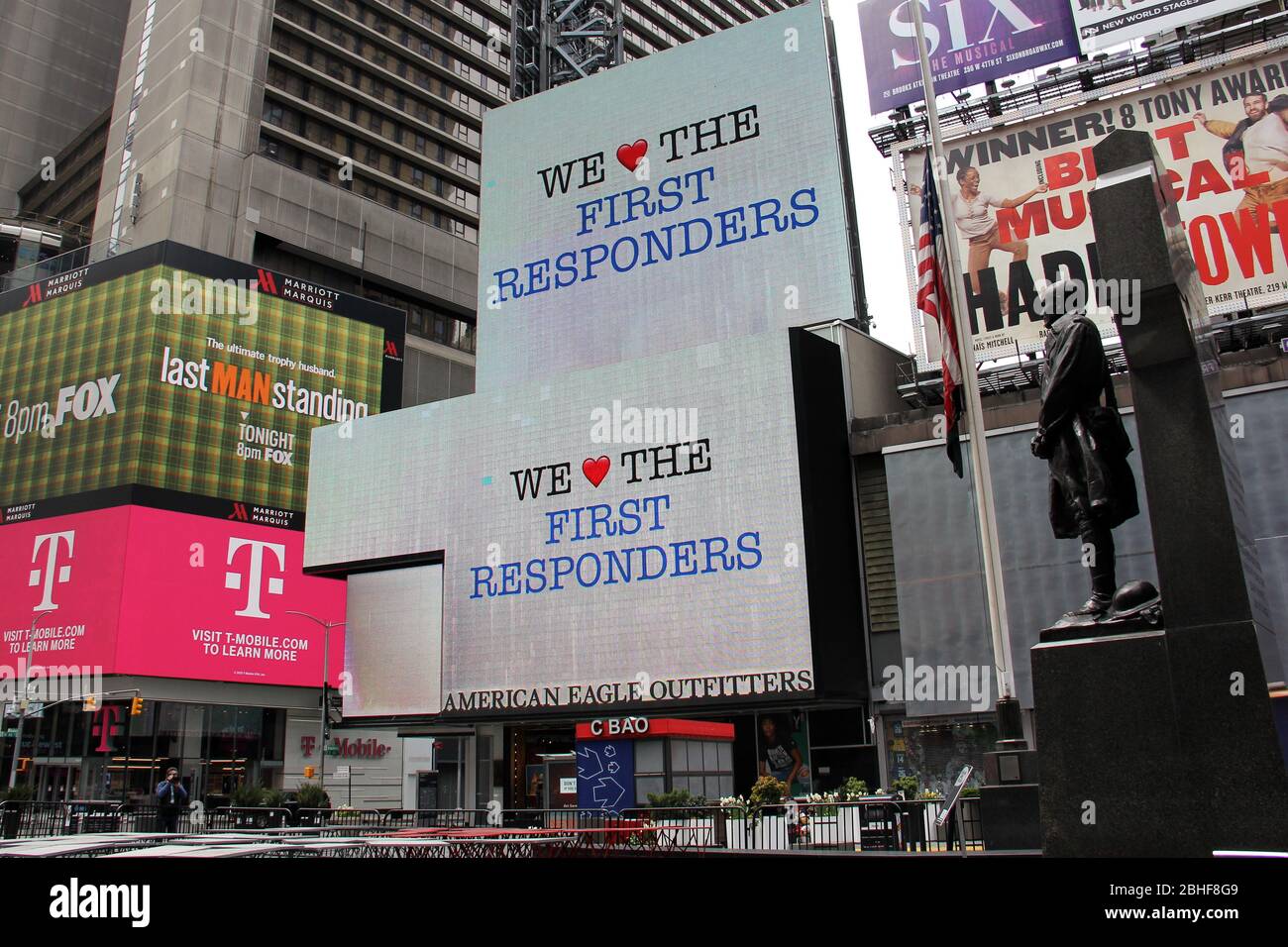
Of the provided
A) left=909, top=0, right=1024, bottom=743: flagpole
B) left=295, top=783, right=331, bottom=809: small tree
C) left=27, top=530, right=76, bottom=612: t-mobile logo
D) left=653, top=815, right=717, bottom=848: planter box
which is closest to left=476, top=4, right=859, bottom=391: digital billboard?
left=909, top=0, right=1024, bottom=743: flagpole

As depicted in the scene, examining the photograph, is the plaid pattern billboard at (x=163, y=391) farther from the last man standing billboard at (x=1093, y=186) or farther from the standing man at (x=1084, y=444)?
the standing man at (x=1084, y=444)

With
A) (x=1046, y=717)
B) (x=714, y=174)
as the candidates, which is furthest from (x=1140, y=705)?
(x=714, y=174)

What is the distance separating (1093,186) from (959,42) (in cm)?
728

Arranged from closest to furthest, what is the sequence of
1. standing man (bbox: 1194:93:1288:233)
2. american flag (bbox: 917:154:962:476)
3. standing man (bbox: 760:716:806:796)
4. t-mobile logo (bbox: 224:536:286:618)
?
american flag (bbox: 917:154:962:476), standing man (bbox: 1194:93:1288:233), standing man (bbox: 760:716:806:796), t-mobile logo (bbox: 224:536:286:618)

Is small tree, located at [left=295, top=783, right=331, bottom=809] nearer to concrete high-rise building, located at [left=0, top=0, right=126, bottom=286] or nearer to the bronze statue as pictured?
the bronze statue

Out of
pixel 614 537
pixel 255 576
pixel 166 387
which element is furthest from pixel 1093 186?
pixel 166 387

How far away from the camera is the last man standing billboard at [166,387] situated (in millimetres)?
57500

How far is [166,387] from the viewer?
190ft

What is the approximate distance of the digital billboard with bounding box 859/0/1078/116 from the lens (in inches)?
1332

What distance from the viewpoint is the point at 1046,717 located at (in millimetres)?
9570

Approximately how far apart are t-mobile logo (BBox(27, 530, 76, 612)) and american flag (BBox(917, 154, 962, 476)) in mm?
51831
